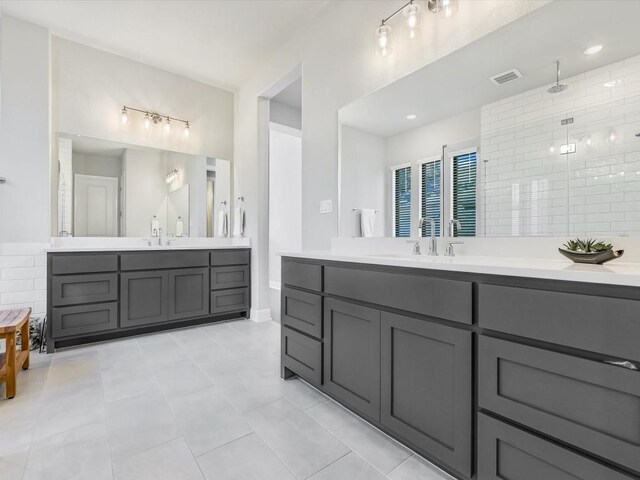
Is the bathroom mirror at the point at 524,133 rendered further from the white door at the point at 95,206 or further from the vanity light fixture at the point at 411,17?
the white door at the point at 95,206

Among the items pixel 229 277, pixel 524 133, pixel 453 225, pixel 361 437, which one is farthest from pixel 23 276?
pixel 524 133

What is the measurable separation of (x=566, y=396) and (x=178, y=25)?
12.1ft

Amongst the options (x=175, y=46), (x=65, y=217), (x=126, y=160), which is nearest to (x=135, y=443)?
(x=65, y=217)

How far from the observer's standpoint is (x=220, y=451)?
1.42 m

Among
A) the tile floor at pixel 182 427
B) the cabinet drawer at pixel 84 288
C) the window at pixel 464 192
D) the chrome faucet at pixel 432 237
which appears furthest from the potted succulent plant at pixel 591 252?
the cabinet drawer at pixel 84 288

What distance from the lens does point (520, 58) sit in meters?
1.50

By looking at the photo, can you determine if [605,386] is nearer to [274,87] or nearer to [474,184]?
[474,184]

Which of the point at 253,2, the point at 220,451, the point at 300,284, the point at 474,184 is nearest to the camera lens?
the point at 220,451

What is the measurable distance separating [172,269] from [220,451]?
2.15m

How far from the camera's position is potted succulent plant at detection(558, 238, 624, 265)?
112cm

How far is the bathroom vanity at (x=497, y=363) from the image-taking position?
821mm

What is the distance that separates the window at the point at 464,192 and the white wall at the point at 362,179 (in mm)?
468

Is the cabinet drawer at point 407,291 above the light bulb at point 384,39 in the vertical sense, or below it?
below

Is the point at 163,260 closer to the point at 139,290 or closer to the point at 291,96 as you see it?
the point at 139,290
